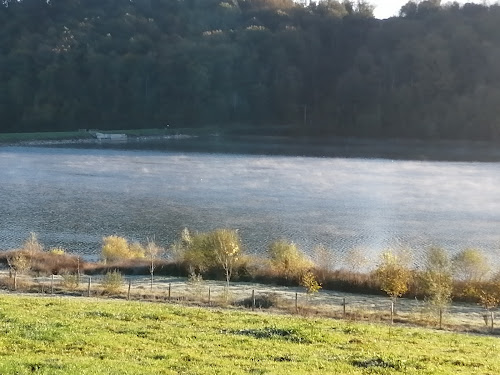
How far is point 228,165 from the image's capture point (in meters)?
63.2

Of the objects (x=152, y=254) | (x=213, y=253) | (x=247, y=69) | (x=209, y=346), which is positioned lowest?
(x=152, y=254)

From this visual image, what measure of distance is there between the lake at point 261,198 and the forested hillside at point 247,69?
2463 cm

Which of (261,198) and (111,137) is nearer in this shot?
(261,198)

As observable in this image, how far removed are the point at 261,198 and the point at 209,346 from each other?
34.3 meters

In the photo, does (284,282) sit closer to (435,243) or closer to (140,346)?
(435,243)

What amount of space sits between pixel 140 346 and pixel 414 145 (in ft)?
258

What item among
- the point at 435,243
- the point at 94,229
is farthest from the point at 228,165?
the point at 435,243

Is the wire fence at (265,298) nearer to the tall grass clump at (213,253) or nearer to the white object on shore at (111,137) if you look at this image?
the tall grass clump at (213,253)

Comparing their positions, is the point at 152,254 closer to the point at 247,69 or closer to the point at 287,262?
the point at 287,262

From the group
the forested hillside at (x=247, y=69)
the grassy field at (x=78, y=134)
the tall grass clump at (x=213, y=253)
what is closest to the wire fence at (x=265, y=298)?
the tall grass clump at (x=213, y=253)

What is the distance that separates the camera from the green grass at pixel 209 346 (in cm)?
927

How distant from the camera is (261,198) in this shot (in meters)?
45.1

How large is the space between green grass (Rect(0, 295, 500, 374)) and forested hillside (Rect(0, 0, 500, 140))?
8406 cm

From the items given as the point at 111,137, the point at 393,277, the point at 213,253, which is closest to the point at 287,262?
the point at 213,253
